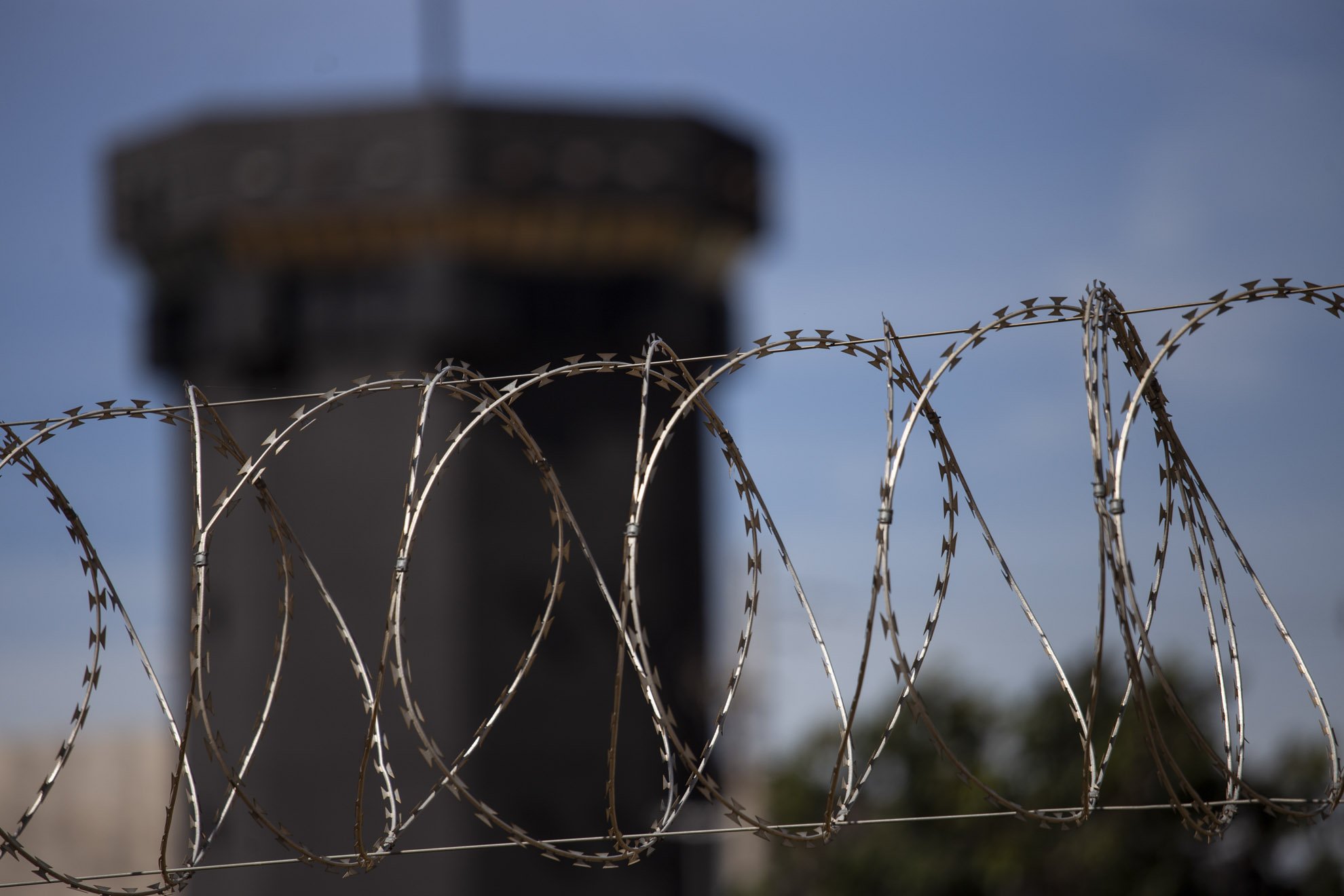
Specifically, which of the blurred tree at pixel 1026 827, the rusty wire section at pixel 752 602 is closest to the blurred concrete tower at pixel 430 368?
the blurred tree at pixel 1026 827

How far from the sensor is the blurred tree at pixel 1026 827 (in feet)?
78.2

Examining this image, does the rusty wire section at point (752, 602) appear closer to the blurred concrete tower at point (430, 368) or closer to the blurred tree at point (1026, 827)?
the blurred concrete tower at point (430, 368)

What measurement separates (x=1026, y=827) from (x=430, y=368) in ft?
Answer: 52.4

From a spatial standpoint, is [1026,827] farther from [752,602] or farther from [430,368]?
[752,602]

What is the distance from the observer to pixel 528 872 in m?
16.5

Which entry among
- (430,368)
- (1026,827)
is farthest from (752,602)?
(1026,827)

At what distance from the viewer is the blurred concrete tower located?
16.7 m

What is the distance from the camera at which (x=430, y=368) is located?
1727cm

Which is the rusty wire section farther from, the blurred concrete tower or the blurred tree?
the blurred tree

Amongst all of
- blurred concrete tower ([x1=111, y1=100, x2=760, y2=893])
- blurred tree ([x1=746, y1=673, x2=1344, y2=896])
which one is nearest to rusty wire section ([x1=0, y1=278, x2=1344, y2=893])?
blurred concrete tower ([x1=111, y1=100, x2=760, y2=893])

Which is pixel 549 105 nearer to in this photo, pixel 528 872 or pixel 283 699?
pixel 283 699

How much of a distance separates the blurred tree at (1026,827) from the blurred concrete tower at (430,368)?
21.9ft

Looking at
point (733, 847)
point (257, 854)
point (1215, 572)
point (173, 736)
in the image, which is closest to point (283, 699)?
point (257, 854)

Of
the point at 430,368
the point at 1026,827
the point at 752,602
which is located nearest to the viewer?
the point at 752,602
